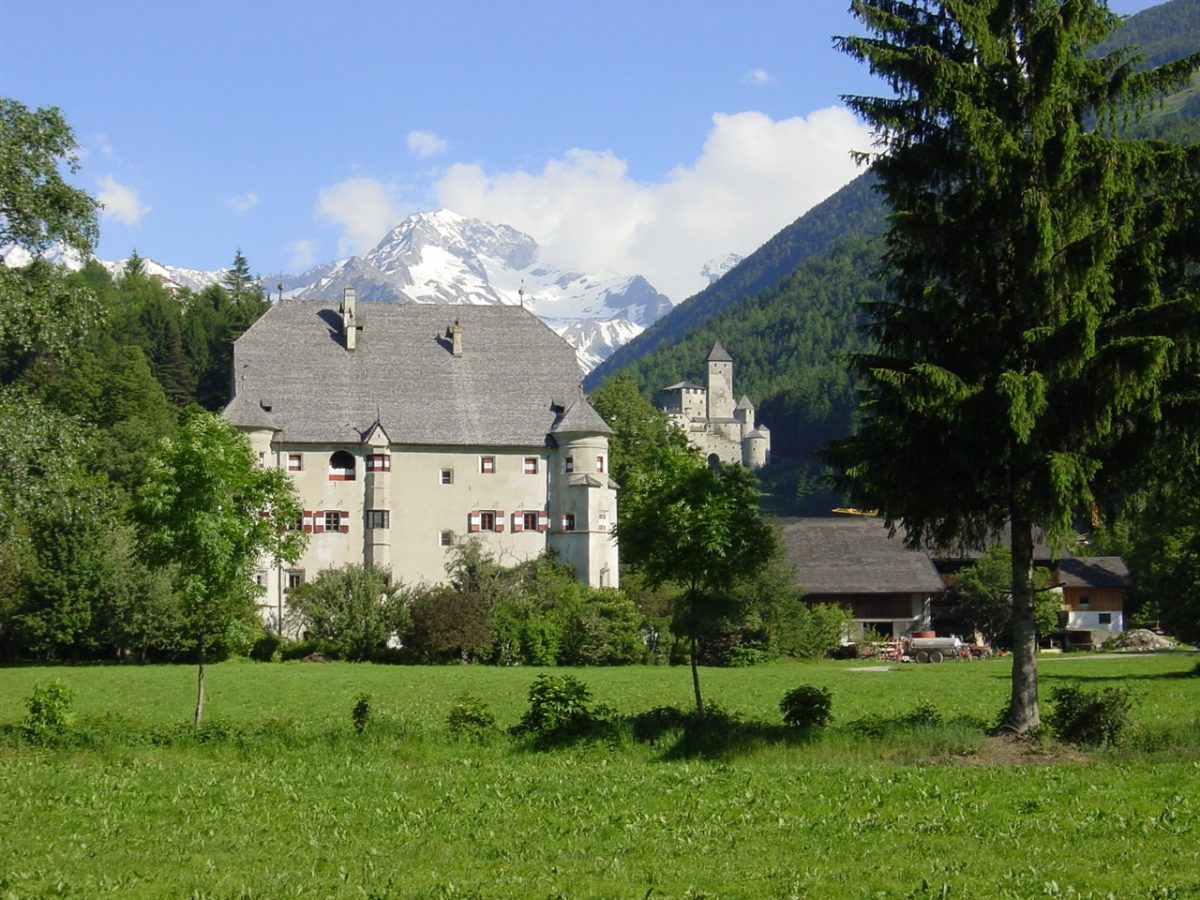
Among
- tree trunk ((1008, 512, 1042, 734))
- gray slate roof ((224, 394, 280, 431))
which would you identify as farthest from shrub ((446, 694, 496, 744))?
gray slate roof ((224, 394, 280, 431))

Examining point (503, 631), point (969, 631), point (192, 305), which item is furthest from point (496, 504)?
point (192, 305)

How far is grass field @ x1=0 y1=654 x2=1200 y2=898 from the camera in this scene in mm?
11500

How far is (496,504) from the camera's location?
67.6m

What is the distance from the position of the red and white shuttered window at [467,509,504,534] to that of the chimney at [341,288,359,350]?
10670mm

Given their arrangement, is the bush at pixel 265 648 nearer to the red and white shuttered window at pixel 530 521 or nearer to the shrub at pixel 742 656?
the red and white shuttered window at pixel 530 521

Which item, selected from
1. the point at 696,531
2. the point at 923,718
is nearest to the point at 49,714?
the point at 696,531

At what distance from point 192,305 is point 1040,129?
105153mm

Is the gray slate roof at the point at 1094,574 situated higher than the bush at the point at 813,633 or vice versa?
the gray slate roof at the point at 1094,574

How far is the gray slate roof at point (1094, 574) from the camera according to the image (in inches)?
3095

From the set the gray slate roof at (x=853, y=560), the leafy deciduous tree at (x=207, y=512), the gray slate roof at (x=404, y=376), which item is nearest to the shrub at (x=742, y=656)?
the gray slate roof at (x=853, y=560)

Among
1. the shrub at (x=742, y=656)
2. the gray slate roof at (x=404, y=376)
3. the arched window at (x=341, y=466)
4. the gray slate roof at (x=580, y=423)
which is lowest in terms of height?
the shrub at (x=742, y=656)

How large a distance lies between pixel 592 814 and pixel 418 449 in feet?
177

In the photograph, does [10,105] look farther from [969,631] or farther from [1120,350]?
[969,631]

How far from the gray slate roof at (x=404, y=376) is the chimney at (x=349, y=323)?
1.09 feet
